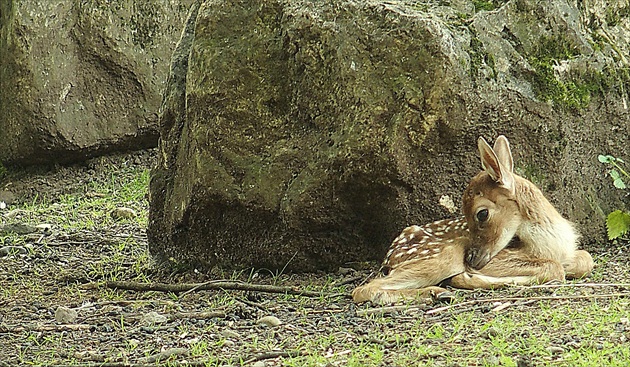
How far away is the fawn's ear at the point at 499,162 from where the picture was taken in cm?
593

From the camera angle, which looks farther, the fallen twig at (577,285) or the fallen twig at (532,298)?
Answer: the fallen twig at (577,285)

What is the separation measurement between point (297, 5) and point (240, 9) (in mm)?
459

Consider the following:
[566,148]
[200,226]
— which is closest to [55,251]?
[200,226]

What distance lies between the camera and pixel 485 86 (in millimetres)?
6402

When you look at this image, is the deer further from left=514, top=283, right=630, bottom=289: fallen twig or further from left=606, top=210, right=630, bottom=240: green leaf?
left=606, top=210, right=630, bottom=240: green leaf

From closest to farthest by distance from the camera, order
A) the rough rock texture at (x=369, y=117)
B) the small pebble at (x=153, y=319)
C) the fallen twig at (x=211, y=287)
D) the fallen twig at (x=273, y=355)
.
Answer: the fallen twig at (x=273, y=355)
the small pebble at (x=153, y=319)
the fallen twig at (x=211, y=287)
the rough rock texture at (x=369, y=117)

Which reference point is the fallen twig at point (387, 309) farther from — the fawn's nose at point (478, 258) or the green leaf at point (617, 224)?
the green leaf at point (617, 224)

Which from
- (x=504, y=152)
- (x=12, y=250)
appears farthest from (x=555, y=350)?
(x=12, y=250)

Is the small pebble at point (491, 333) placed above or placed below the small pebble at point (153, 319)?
above

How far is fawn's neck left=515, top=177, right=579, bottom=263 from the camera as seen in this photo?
6.09 m

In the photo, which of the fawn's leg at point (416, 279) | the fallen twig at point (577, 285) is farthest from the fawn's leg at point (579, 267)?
the fawn's leg at point (416, 279)

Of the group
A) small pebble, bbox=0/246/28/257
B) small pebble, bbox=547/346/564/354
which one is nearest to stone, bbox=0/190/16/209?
small pebble, bbox=0/246/28/257

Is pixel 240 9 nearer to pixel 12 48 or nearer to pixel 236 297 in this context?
pixel 236 297

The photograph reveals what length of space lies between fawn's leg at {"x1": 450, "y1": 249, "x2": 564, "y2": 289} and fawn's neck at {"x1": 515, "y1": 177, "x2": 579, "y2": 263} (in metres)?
0.09
